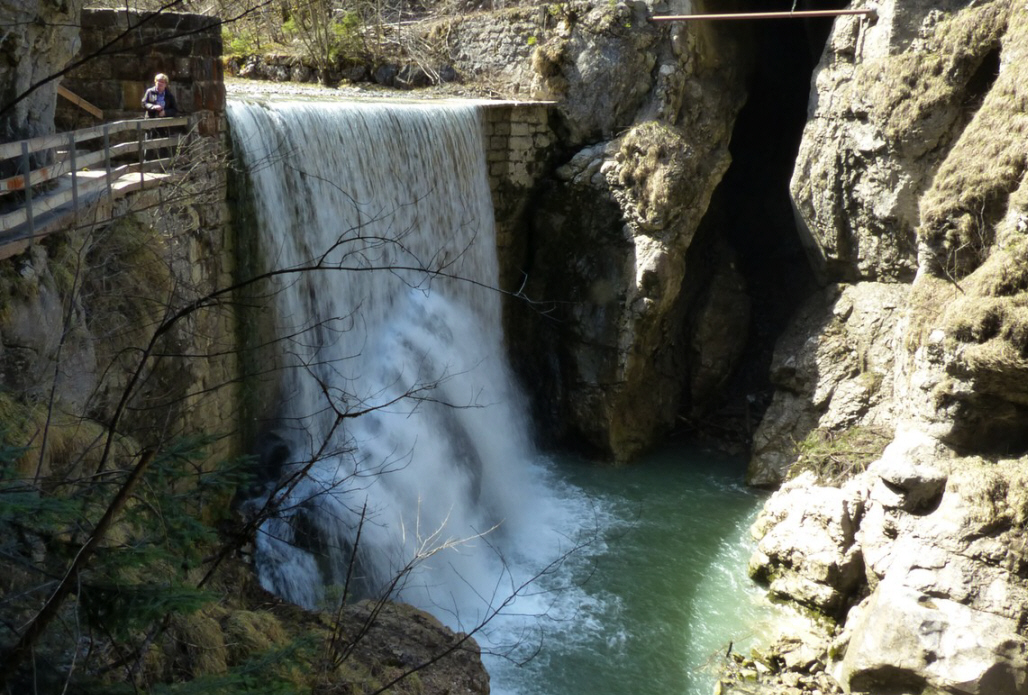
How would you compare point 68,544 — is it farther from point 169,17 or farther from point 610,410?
point 610,410

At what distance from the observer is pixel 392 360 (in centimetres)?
1035

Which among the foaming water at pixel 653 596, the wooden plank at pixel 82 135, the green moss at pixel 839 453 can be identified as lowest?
the foaming water at pixel 653 596

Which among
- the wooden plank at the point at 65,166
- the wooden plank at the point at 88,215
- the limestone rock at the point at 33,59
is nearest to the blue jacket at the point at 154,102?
the wooden plank at the point at 65,166

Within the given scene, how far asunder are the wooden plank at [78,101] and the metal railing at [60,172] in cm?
22

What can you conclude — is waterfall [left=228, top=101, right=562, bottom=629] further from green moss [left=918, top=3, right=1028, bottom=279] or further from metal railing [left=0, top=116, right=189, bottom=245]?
green moss [left=918, top=3, right=1028, bottom=279]

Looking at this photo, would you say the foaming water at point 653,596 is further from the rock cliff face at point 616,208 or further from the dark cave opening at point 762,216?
the dark cave opening at point 762,216

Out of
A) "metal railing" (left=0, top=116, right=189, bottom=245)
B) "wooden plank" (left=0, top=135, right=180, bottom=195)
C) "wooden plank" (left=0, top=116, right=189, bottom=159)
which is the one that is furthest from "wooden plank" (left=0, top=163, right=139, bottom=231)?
"wooden plank" (left=0, top=116, right=189, bottom=159)

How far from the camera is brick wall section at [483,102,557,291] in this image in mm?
12320

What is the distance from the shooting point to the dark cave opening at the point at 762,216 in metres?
13.7

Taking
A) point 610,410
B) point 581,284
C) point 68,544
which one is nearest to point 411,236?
point 581,284

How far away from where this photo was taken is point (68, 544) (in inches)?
124

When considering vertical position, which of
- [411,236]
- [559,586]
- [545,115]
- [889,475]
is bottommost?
[559,586]

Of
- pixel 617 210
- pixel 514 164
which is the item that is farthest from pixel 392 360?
pixel 617 210

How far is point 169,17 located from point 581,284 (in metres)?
6.59
